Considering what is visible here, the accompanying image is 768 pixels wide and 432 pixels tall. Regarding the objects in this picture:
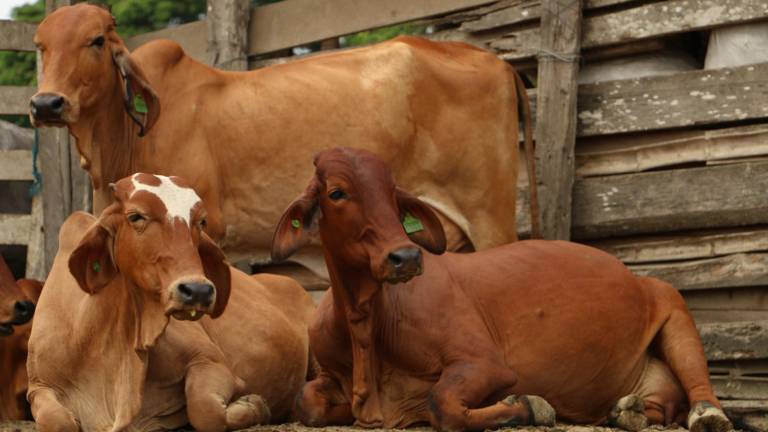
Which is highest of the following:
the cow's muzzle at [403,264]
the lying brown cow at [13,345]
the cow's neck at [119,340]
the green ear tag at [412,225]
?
the green ear tag at [412,225]

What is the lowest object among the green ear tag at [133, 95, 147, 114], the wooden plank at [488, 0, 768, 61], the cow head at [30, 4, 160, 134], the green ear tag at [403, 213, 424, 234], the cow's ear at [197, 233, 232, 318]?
the cow's ear at [197, 233, 232, 318]

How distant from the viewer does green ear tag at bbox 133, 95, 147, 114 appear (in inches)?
295

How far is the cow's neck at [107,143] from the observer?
7.52 meters

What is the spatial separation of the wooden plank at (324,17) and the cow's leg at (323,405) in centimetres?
281

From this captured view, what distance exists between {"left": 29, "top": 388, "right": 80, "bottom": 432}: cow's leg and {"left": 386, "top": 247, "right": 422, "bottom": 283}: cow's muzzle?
143 cm

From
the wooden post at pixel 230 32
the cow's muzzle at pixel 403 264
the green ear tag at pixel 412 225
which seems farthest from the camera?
the wooden post at pixel 230 32

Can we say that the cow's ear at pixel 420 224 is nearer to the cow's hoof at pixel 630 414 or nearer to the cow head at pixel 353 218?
the cow head at pixel 353 218

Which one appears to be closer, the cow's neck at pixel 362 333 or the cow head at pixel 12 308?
the cow's neck at pixel 362 333

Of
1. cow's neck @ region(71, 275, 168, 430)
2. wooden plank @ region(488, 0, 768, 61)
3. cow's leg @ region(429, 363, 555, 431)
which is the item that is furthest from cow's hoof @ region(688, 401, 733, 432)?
wooden plank @ region(488, 0, 768, 61)

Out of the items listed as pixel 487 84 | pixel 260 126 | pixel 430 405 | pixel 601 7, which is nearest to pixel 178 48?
pixel 260 126

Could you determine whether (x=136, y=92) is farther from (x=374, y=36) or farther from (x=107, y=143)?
(x=374, y=36)

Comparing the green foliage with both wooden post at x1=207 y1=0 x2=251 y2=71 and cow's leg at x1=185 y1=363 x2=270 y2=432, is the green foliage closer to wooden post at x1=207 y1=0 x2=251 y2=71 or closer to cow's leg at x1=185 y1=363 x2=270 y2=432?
wooden post at x1=207 y1=0 x2=251 y2=71

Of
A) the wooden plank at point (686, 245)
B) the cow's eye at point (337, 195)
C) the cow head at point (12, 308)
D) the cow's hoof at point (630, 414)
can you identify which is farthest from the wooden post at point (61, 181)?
the cow's hoof at point (630, 414)

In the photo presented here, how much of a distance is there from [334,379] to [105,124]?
2.08m
